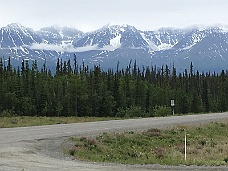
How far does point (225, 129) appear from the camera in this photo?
32.4 meters

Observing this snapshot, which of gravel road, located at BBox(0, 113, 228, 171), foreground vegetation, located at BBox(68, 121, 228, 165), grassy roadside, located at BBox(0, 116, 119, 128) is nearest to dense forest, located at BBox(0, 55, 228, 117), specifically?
grassy roadside, located at BBox(0, 116, 119, 128)

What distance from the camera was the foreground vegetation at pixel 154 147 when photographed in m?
18.3

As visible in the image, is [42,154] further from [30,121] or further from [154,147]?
[30,121]

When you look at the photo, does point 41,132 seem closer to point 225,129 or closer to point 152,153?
point 152,153

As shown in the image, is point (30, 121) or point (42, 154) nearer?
point (42, 154)

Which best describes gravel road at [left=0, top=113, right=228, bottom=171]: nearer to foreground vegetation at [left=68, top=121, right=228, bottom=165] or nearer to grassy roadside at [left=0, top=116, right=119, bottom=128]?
foreground vegetation at [left=68, top=121, right=228, bottom=165]

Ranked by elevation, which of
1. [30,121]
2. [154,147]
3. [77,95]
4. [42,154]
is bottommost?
[154,147]

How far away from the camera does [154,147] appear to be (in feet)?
76.8

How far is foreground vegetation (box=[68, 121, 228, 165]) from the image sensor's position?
720 inches

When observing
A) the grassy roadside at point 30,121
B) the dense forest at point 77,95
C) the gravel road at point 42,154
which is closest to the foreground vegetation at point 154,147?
the gravel road at point 42,154

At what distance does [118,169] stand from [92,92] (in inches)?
2636

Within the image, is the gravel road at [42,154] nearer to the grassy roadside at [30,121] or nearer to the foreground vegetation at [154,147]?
the foreground vegetation at [154,147]

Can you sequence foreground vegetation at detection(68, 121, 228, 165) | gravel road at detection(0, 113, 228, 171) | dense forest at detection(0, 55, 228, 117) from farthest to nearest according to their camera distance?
1. dense forest at detection(0, 55, 228, 117)
2. foreground vegetation at detection(68, 121, 228, 165)
3. gravel road at detection(0, 113, 228, 171)

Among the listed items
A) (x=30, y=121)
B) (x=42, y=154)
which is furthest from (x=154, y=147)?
(x=30, y=121)
